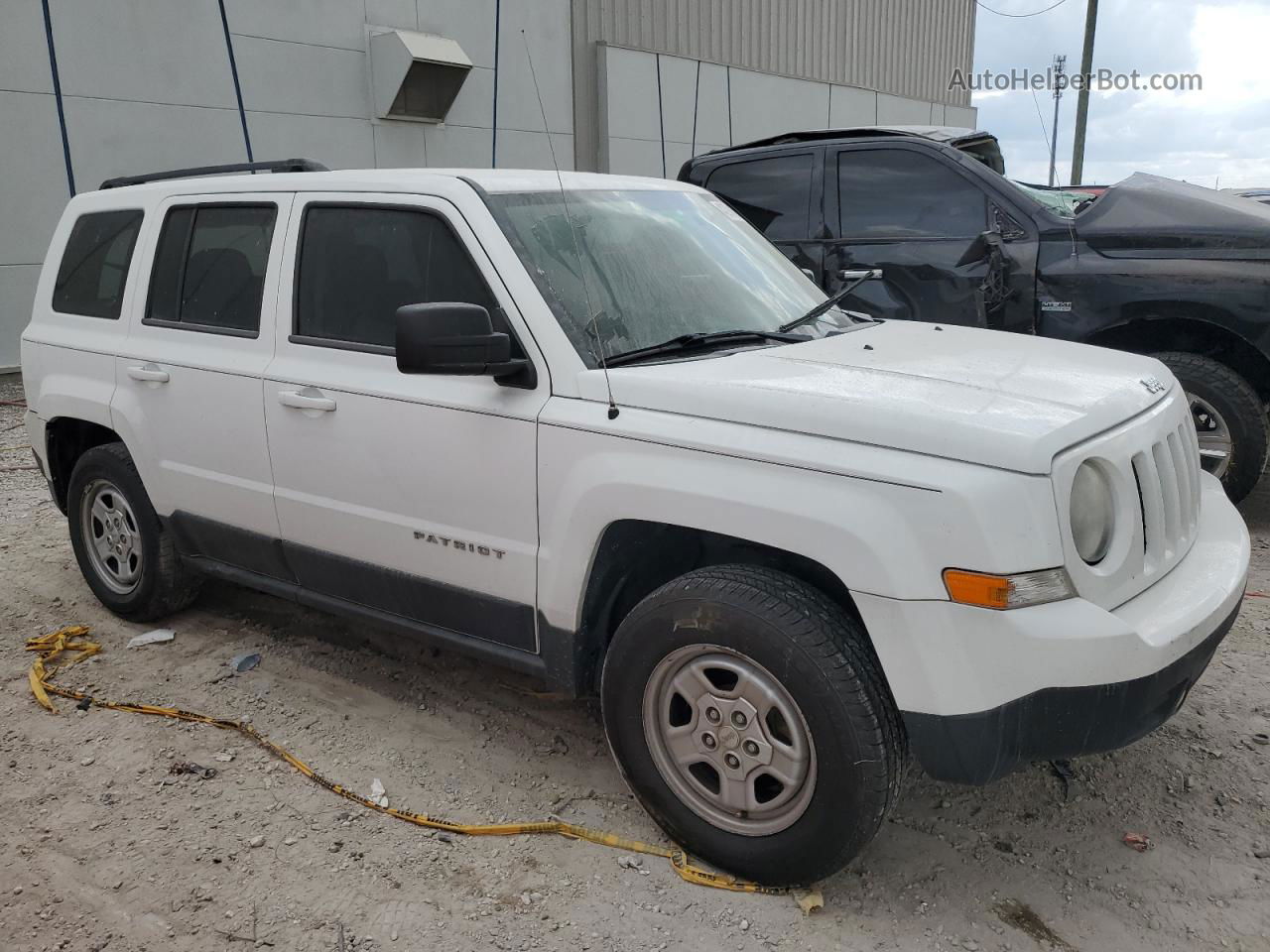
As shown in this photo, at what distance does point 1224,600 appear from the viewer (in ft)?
9.03

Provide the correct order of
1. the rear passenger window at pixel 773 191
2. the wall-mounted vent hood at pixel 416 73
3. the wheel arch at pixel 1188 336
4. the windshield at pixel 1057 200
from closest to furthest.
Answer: the wheel arch at pixel 1188 336
the windshield at pixel 1057 200
the rear passenger window at pixel 773 191
the wall-mounted vent hood at pixel 416 73

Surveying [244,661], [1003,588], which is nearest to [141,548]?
[244,661]

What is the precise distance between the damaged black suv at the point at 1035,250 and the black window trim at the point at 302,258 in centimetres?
331

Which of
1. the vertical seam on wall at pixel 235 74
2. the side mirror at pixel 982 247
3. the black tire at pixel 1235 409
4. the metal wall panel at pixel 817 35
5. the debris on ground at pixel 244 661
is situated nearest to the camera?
the debris on ground at pixel 244 661

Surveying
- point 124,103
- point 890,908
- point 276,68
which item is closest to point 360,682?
point 890,908

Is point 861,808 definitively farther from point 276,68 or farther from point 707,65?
point 707,65

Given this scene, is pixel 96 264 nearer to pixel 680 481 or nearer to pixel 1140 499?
pixel 680 481

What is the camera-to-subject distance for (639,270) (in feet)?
11.1

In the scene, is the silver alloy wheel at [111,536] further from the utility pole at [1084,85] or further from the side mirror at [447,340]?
the utility pole at [1084,85]

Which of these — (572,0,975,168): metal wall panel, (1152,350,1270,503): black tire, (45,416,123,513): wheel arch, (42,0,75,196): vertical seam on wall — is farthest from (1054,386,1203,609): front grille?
(572,0,975,168): metal wall panel

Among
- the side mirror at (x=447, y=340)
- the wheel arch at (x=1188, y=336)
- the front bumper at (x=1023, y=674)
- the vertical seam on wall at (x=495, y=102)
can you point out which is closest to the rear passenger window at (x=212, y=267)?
the side mirror at (x=447, y=340)

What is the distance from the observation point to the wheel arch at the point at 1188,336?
218 inches

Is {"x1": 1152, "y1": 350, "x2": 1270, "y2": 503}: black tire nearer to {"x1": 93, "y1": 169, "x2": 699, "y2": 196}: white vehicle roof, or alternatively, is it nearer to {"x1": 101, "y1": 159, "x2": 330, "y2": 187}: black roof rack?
{"x1": 93, "y1": 169, "x2": 699, "y2": 196}: white vehicle roof

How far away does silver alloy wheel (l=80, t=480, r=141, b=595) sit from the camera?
4680 millimetres
